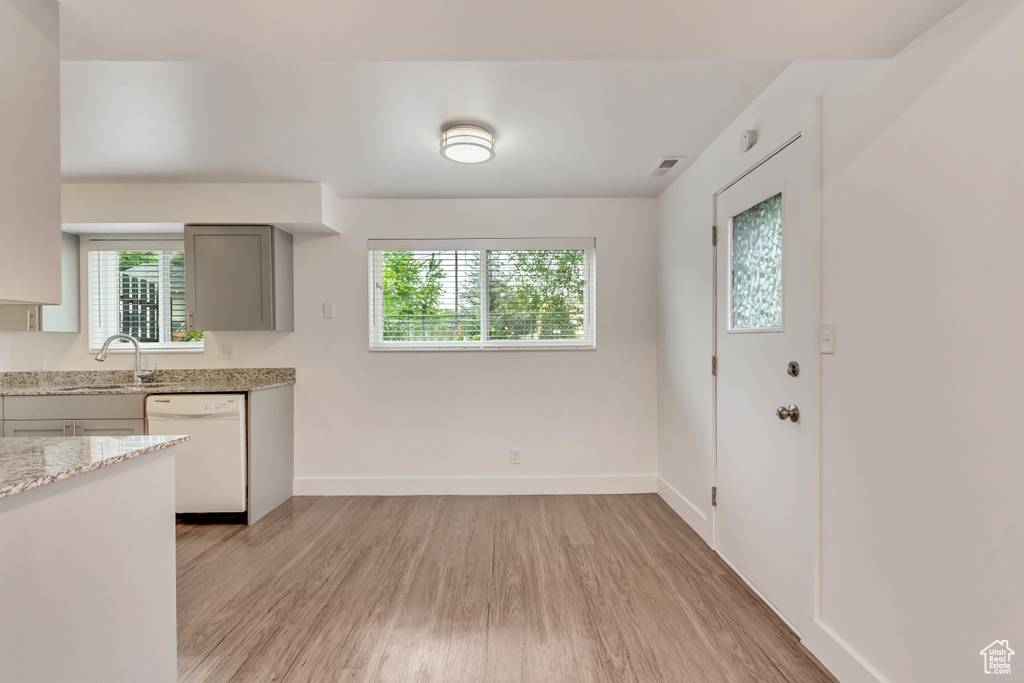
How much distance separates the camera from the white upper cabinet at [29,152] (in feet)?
3.79

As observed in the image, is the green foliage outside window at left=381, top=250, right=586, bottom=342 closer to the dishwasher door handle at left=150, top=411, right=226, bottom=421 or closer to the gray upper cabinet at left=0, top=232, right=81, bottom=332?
the dishwasher door handle at left=150, top=411, right=226, bottom=421

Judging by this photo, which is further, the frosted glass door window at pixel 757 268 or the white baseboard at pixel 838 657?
the frosted glass door window at pixel 757 268

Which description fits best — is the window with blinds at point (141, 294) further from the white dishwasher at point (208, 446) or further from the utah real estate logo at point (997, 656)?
the utah real estate logo at point (997, 656)

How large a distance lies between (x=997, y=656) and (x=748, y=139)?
202 centimetres

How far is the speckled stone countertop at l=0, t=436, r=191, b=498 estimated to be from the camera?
3.34ft

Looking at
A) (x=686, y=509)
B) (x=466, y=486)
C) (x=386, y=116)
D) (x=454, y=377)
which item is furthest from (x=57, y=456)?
(x=686, y=509)

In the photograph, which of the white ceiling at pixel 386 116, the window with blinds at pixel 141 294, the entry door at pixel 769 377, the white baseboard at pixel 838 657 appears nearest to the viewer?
the white baseboard at pixel 838 657

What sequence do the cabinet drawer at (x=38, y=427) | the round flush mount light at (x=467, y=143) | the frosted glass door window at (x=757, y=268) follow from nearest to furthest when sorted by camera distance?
1. the frosted glass door window at (x=757, y=268)
2. the round flush mount light at (x=467, y=143)
3. the cabinet drawer at (x=38, y=427)

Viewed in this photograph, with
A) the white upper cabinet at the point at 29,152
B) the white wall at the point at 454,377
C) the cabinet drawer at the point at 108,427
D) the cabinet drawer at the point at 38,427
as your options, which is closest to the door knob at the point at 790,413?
the white wall at the point at 454,377

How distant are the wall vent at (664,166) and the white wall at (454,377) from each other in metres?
0.57

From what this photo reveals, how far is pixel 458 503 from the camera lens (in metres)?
3.50

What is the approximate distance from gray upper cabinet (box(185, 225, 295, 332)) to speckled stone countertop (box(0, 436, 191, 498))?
82.2 inches

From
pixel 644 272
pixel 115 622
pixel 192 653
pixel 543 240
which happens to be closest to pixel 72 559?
pixel 115 622

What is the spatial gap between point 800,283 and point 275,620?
2.57 metres
